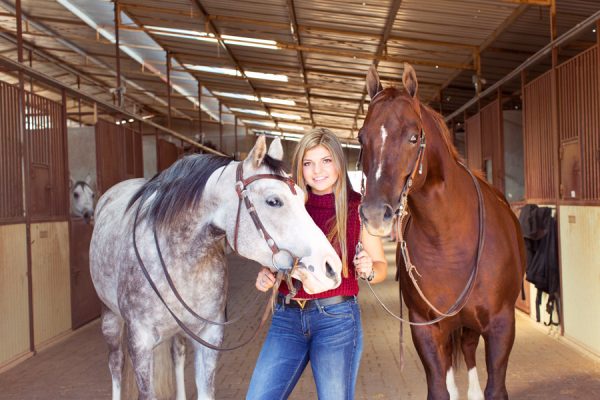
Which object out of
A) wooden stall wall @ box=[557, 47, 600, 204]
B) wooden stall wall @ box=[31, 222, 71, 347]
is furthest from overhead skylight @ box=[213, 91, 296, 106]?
wooden stall wall @ box=[557, 47, 600, 204]

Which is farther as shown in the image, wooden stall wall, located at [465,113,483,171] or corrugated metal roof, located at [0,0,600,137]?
wooden stall wall, located at [465,113,483,171]

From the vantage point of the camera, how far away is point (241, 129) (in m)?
23.5

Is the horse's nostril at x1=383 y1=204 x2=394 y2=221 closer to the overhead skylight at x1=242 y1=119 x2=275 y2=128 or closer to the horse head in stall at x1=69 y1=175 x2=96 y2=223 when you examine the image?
the horse head in stall at x1=69 y1=175 x2=96 y2=223

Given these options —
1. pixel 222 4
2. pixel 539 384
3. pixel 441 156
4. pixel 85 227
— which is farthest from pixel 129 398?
pixel 222 4

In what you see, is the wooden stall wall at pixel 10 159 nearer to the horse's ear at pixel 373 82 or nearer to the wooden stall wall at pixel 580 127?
the horse's ear at pixel 373 82

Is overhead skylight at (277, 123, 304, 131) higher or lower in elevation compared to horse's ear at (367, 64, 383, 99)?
higher

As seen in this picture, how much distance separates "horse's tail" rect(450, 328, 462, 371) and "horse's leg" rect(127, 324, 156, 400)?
1.65 m

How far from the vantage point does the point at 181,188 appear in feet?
8.98

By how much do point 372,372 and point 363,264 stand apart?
105 inches

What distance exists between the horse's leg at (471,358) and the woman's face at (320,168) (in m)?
1.86

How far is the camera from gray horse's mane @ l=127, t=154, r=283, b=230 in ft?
8.86

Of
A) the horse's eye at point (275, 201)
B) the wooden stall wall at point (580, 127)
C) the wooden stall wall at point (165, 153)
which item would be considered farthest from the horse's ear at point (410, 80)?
the wooden stall wall at point (165, 153)

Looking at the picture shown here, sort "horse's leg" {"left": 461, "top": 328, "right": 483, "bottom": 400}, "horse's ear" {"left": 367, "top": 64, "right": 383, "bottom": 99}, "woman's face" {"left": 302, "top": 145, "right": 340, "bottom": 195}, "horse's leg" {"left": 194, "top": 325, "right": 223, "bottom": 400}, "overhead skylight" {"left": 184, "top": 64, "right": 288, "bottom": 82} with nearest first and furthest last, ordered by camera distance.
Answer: "woman's face" {"left": 302, "top": 145, "right": 340, "bottom": 195}
"horse's ear" {"left": 367, "top": 64, "right": 383, "bottom": 99}
"horse's leg" {"left": 194, "top": 325, "right": 223, "bottom": 400}
"horse's leg" {"left": 461, "top": 328, "right": 483, "bottom": 400}
"overhead skylight" {"left": 184, "top": 64, "right": 288, "bottom": 82}

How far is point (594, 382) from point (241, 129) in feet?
65.7
